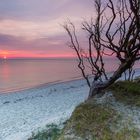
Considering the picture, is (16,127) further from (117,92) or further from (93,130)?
(93,130)

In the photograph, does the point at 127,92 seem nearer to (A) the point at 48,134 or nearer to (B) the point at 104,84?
(B) the point at 104,84

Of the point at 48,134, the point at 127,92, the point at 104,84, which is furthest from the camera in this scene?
the point at 48,134

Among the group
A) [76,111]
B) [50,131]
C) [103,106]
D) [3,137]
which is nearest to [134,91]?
[103,106]

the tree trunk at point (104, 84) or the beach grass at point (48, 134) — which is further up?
the tree trunk at point (104, 84)

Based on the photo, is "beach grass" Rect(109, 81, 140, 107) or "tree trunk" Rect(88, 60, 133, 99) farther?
"tree trunk" Rect(88, 60, 133, 99)

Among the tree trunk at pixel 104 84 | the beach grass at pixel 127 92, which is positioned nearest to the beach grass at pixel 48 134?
the tree trunk at pixel 104 84

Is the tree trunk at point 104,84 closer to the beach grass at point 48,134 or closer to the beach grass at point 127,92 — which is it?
the beach grass at point 127,92

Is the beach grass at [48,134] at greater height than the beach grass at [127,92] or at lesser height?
lesser

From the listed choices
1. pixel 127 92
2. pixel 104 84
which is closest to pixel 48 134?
pixel 104 84

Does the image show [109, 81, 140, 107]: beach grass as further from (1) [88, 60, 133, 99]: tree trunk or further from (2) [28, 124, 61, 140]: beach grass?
(2) [28, 124, 61, 140]: beach grass

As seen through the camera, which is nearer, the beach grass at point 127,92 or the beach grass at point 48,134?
the beach grass at point 127,92

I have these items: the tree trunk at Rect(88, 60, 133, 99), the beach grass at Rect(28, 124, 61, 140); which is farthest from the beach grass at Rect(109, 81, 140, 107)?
the beach grass at Rect(28, 124, 61, 140)

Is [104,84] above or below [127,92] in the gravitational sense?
above

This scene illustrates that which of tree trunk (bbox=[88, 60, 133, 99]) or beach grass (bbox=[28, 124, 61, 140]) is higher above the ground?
tree trunk (bbox=[88, 60, 133, 99])
